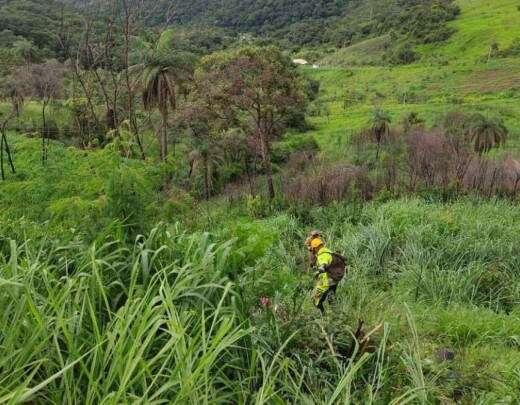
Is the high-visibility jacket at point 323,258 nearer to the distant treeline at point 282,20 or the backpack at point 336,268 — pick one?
the backpack at point 336,268

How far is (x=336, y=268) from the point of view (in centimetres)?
470

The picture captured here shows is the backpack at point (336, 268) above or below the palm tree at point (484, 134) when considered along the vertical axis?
above

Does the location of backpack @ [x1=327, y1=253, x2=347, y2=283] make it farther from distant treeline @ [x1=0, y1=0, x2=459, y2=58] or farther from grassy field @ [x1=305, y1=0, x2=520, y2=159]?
grassy field @ [x1=305, y1=0, x2=520, y2=159]

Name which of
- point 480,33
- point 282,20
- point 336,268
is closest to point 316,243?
point 336,268

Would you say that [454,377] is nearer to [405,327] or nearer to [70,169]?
[405,327]

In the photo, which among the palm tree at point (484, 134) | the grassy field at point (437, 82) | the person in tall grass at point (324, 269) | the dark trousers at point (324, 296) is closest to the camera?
the dark trousers at point (324, 296)

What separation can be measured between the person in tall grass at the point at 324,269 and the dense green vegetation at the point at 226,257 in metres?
0.13

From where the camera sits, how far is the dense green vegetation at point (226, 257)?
2006mm

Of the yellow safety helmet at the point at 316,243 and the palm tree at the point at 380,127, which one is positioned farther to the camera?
the palm tree at the point at 380,127

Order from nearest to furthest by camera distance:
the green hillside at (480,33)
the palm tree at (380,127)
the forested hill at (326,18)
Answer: the palm tree at (380,127) → the green hillside at (480,33) → the forested hill at (326,18)

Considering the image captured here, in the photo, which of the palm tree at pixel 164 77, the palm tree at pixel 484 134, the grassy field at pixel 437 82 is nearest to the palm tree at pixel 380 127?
the grassy field at pixel 437 82

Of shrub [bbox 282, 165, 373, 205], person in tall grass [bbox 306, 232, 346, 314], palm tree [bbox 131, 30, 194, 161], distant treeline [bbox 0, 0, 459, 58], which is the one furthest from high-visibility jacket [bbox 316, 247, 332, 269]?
palm tree [bbox 131, 30, 194, 161]

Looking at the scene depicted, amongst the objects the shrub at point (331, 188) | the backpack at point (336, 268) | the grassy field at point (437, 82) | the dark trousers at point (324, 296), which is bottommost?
the grassy field at point (437, 82)

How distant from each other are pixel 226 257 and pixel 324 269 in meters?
1.80
